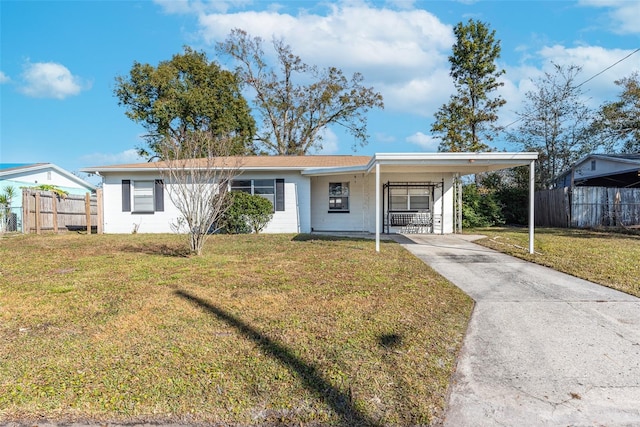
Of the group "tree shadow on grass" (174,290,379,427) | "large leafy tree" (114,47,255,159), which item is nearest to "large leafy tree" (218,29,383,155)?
"large leafy tree" (114,47,255,159)

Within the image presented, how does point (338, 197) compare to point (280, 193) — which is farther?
point (338, 197)

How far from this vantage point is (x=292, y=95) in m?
27.3

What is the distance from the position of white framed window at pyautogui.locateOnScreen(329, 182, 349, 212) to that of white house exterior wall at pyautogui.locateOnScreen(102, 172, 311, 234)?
1.05m

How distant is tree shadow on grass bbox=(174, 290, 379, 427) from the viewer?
2.37m

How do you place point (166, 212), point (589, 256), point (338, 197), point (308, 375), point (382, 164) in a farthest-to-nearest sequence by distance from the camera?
point (338, 197) → point (166, 212) → point (382, 164) → point (589, 256) → point (308, 375)

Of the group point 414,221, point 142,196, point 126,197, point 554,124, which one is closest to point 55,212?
point 126,197

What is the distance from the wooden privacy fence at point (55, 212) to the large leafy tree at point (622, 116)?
86.5ft

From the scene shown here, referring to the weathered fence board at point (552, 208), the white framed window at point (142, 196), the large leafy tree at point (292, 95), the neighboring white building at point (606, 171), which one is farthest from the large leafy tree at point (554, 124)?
the white framed window at point (142, 196)

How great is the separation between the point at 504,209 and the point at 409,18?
1032 cm

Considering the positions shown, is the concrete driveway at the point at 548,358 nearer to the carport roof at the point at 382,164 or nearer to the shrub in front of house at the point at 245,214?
the carport roof at the point at 382,164

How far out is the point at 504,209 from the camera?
18328 millimetres

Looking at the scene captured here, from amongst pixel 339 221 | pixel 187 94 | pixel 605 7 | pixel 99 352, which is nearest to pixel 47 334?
pixel 99 352

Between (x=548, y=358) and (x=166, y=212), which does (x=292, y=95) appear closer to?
(x=166, y=212)

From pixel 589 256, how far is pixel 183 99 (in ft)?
73.8
